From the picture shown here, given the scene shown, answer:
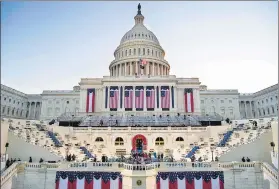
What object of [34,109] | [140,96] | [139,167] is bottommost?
[139,167]

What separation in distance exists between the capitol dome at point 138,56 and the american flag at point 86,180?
67502 millimetres

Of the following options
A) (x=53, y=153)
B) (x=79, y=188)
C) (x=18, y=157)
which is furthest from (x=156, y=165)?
(x=18, y=157)

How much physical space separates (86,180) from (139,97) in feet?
157

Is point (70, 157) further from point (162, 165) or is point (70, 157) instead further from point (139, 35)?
point (139, 35)

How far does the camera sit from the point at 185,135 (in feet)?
174

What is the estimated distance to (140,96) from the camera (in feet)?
250

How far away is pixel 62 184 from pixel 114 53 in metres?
87.0

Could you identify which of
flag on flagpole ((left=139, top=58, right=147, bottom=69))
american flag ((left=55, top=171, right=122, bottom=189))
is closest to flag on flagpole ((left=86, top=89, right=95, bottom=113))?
flag on flagpole ((left=139, top=58, right=147, bottom=69))

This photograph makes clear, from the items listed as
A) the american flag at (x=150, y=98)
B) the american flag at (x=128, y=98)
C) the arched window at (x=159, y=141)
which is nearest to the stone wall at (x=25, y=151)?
the arched window at (x=159, y=141)

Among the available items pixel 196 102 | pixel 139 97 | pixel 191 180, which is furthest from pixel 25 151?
pixel 196 102

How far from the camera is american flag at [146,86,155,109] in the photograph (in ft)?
246

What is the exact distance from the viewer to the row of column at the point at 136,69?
97125mm

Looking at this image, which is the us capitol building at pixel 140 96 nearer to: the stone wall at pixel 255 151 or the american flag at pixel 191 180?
the stone wall at pixel 255 151

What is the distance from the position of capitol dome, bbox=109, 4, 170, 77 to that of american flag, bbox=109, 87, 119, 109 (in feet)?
63.4
